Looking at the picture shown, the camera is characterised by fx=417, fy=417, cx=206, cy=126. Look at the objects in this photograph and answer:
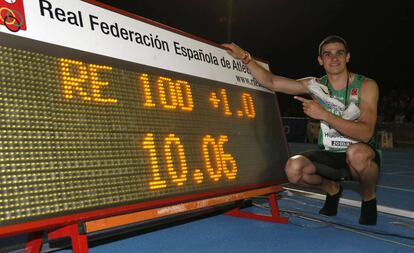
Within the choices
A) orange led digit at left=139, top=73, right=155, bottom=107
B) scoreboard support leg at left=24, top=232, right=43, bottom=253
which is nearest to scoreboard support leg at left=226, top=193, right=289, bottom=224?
orange led digit at left=139, top=73, right=155, bottom=107

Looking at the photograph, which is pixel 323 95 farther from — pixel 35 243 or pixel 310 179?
pixel 35 243

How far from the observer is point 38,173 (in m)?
2.15

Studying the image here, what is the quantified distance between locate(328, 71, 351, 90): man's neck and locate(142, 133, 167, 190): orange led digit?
234 cm

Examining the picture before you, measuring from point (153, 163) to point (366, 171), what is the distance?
232 centimetres

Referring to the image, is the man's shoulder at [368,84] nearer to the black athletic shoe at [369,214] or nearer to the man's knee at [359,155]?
the man's knee at [359,155]

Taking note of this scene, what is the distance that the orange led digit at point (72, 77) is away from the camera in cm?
241

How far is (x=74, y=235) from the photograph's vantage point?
2.35 m

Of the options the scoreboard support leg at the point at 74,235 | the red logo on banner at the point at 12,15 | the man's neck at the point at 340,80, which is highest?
the red logo on banner at the point at 12,15

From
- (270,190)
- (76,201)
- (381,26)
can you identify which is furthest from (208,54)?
(381,26)

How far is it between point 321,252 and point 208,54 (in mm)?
1908

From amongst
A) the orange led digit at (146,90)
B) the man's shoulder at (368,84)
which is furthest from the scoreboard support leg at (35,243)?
the man's shoulder at (368,84)

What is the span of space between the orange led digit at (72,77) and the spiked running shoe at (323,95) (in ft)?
8.65

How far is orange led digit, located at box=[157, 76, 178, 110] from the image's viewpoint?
304cm

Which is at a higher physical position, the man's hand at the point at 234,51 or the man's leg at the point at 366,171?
the man's hand at the point at 234,51
